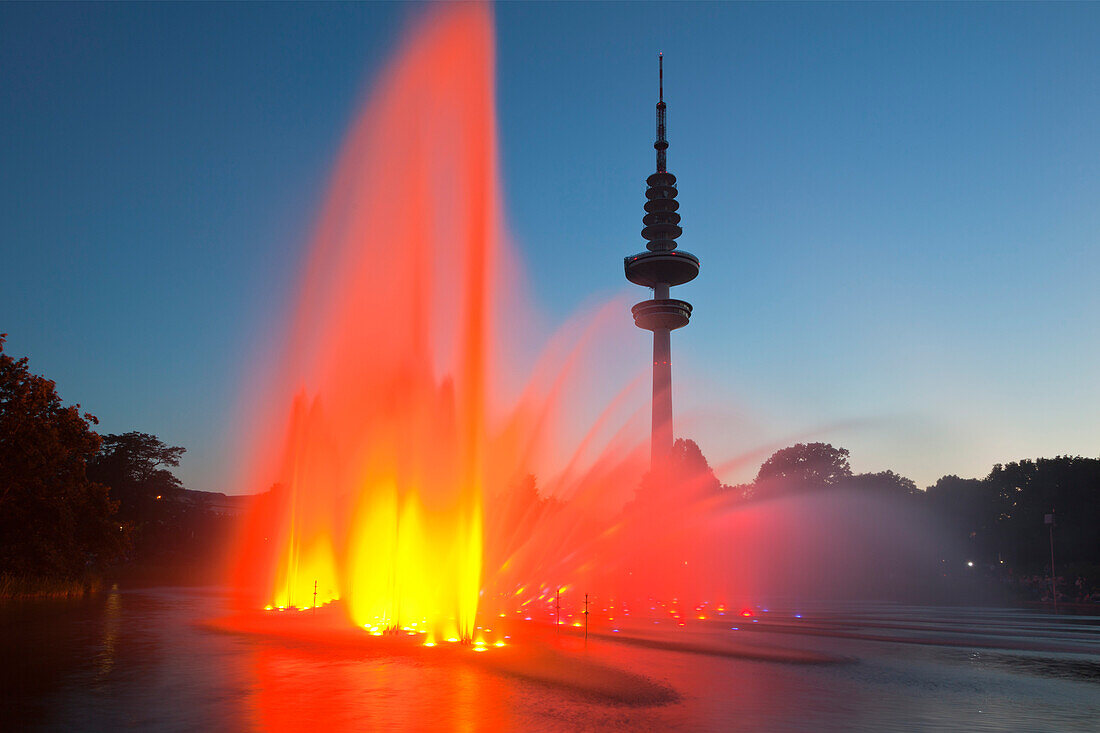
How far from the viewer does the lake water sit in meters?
12.2

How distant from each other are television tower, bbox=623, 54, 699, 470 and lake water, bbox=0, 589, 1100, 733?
10263 cm

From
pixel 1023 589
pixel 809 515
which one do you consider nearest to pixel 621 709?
pixel 1023 589

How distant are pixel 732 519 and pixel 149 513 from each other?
7642 cm

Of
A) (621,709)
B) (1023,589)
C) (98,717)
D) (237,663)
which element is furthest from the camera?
(1023,589)

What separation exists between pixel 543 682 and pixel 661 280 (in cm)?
11962

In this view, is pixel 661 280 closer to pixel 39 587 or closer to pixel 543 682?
pixel 39 587

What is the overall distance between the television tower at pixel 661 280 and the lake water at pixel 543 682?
337ft

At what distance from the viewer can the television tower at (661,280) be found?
12862cm

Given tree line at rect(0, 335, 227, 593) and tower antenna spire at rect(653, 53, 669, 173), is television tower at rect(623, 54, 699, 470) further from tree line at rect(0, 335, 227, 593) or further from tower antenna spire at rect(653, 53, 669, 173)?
tree line at rect(0, 335, 227, 593)

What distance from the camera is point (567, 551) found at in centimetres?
9919

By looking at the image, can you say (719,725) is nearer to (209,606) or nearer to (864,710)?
(864,710)

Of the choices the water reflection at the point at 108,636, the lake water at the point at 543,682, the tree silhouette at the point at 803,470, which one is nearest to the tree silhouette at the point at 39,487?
the water reflection at the point at 108,636

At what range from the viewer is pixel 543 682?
52.3 feet

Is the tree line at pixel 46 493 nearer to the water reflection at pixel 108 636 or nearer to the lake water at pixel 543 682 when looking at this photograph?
the water reflection at pixel 108 636
